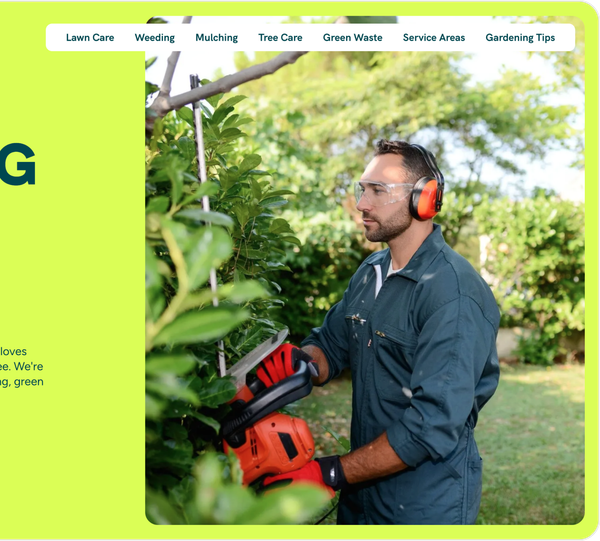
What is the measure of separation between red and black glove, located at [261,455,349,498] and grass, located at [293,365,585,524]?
271cm

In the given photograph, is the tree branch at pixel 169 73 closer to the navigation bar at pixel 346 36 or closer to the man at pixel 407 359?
the navigation bar at pixel 346 36

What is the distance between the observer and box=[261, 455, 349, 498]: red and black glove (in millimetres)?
1602

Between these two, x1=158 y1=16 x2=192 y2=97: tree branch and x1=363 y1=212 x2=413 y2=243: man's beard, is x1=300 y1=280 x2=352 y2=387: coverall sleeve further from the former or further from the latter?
x1=158 y1=16 x2=192 y2=97: tree branch

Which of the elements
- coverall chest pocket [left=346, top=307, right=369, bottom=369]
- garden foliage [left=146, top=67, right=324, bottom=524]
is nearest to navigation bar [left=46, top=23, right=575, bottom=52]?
garden foliage [left=146, top=67, right=324, bottom=524]

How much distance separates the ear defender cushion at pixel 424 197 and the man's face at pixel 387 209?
0.07 meters

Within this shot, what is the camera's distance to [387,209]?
223cm

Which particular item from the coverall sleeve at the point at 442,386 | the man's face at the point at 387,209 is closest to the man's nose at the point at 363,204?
the man's face at the point at 387,209

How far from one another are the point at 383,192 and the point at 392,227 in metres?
0.14
